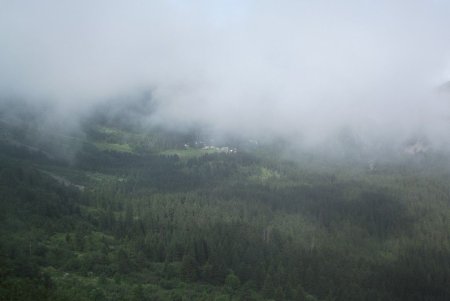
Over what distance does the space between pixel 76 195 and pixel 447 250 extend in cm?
12028

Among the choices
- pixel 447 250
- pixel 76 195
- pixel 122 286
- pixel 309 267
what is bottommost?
pixel 122 286

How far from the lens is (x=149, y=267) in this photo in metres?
121

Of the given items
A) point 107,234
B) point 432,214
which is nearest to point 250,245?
point 107,234

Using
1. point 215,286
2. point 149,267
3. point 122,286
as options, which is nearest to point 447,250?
point 215,286

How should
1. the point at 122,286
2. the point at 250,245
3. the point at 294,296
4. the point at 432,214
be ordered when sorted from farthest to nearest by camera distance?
the point at 432,214 < the point at 250,245 < the point at 294,296 < the point at 122,286

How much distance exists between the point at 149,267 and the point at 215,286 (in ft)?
53.2

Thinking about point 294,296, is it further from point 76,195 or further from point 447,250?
point 76,195

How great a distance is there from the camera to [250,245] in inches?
5522

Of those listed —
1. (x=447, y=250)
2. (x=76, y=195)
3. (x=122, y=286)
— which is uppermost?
Answer: (x=76, y=195)

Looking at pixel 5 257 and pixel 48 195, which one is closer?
pixel 5 257

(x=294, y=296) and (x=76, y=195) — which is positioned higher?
(x=76, y=195)

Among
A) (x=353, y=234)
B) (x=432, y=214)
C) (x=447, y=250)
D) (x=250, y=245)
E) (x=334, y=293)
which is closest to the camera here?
(x=334, y=293)

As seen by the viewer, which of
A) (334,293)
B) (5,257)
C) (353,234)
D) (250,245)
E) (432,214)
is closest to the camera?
(5,257)

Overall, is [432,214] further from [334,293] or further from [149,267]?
[149,267]
